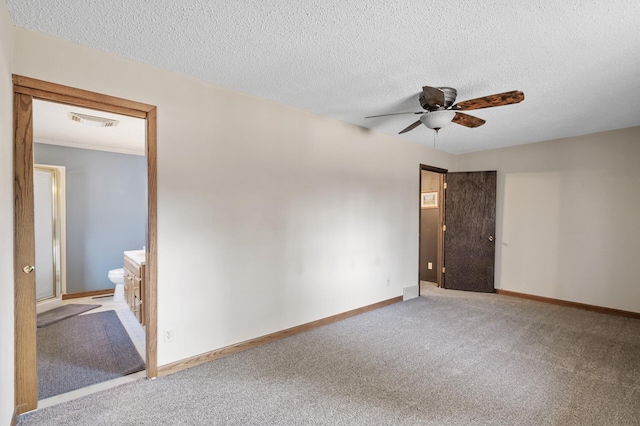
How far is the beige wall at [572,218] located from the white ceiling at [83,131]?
5493 mm

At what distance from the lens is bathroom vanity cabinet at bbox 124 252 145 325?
3310mm

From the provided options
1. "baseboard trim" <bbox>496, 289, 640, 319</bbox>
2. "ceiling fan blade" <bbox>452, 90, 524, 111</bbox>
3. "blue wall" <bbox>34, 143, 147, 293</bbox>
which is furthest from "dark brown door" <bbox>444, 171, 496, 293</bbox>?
"blue wall" <bbox>34, 143, 147, 293</bbox>

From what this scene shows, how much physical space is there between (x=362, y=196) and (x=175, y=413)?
3.01 metres

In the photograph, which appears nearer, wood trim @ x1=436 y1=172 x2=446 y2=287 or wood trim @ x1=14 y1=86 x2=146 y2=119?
wood trim @ x1=14 y1=86 x2=146 y2=119

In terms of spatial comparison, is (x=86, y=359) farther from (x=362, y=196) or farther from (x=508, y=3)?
(x=508, y=3)

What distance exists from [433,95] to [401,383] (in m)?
→ 2.29

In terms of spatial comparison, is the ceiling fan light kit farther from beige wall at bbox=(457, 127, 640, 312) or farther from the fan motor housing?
beige wall at bbox=(457, 127, 640, 312)

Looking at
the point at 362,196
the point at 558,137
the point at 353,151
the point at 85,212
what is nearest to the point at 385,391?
the point at 362,196

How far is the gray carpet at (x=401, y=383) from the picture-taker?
2.02 meters

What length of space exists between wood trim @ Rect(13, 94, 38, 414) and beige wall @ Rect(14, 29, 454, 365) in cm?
38

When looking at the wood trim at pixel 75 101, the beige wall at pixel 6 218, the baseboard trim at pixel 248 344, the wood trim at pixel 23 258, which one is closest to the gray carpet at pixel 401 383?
the baseboard trim at pixel 248 344

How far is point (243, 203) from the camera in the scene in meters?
3.00

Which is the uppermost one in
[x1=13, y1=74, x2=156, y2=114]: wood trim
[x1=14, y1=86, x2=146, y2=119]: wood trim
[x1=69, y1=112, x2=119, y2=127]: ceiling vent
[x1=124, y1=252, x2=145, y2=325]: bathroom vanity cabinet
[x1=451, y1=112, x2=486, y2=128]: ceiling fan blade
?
[x1=69, y1=112, x2=119, y2=127]: ceiling vent

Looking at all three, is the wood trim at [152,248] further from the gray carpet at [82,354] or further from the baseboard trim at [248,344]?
the gray carpet at [82,354]
